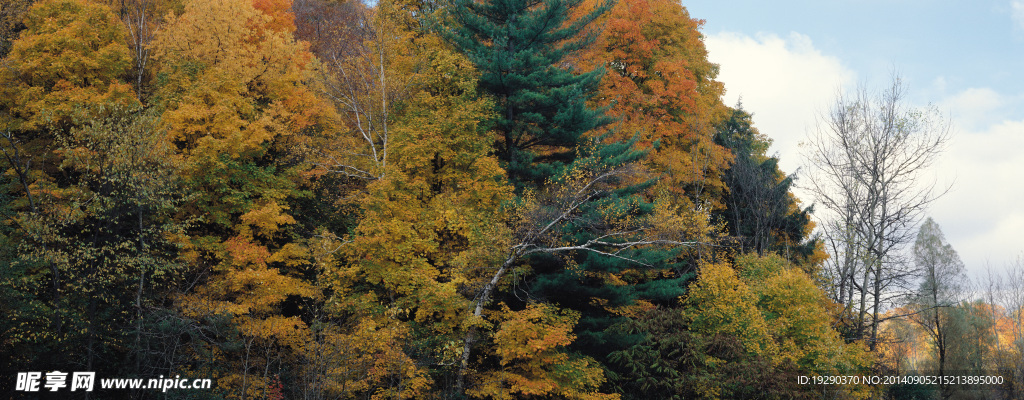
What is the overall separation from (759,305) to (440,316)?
11711 mm

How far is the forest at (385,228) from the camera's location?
52.5 ft

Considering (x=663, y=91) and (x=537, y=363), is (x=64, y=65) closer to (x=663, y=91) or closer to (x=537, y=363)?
(x=537, y=363)

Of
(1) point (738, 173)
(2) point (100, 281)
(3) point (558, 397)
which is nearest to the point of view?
(2) point (100, 281)

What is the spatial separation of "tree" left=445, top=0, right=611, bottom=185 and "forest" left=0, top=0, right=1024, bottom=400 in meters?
0.09

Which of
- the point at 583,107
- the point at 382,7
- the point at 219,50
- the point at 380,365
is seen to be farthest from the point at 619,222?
the point at 219,50

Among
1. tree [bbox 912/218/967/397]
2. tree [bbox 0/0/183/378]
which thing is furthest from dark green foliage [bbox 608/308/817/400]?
tree [bbox 912/218/967/397]

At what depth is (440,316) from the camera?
18344 millimetres

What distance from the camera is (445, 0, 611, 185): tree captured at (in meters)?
20.2

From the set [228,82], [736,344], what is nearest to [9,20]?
[228,82]

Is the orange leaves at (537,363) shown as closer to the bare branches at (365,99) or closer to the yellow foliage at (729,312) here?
the yellow foliage at (729,312)

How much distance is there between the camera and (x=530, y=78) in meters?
20.2

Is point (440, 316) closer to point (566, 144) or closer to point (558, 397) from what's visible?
point (558, 397)

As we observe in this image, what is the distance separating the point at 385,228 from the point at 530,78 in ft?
21.8

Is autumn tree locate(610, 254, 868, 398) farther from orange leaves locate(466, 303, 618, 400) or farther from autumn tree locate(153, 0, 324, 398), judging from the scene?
autumn tree locate(153, 0, 324, 398)
